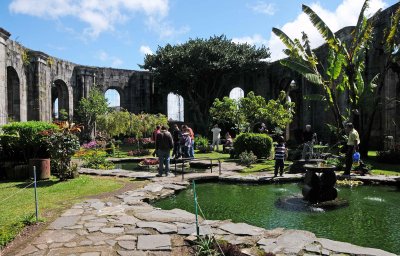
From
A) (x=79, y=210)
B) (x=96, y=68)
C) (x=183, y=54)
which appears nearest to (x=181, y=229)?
(x=79, y=210)

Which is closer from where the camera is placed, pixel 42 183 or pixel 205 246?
pixel 205 246

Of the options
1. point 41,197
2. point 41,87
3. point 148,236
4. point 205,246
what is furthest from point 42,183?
point 41,87

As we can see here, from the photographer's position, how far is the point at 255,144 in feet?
49.3

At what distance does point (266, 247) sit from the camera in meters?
4.54

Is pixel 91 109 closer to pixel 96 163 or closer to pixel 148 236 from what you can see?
pixel 96 163

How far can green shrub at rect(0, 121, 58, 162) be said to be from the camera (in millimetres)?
10453

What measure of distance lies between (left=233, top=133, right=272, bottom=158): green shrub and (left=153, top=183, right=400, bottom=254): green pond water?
212 inches

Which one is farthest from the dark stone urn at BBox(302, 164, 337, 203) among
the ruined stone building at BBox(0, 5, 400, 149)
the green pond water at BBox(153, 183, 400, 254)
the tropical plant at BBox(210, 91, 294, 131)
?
the tropical plant at BBox(210, 91, 294, 131)

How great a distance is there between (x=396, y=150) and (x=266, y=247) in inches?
443

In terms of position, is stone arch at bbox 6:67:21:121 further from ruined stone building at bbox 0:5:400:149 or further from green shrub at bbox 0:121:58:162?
green shrub at bbox 0:121:58:162

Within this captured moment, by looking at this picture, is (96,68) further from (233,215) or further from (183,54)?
(233,215)

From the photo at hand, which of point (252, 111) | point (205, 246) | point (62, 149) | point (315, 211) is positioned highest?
point (252, 111)

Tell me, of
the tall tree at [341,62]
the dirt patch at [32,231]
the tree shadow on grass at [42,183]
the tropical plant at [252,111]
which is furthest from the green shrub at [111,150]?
the dirt patch at [32,231]

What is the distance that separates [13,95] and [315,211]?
16.2 meters
